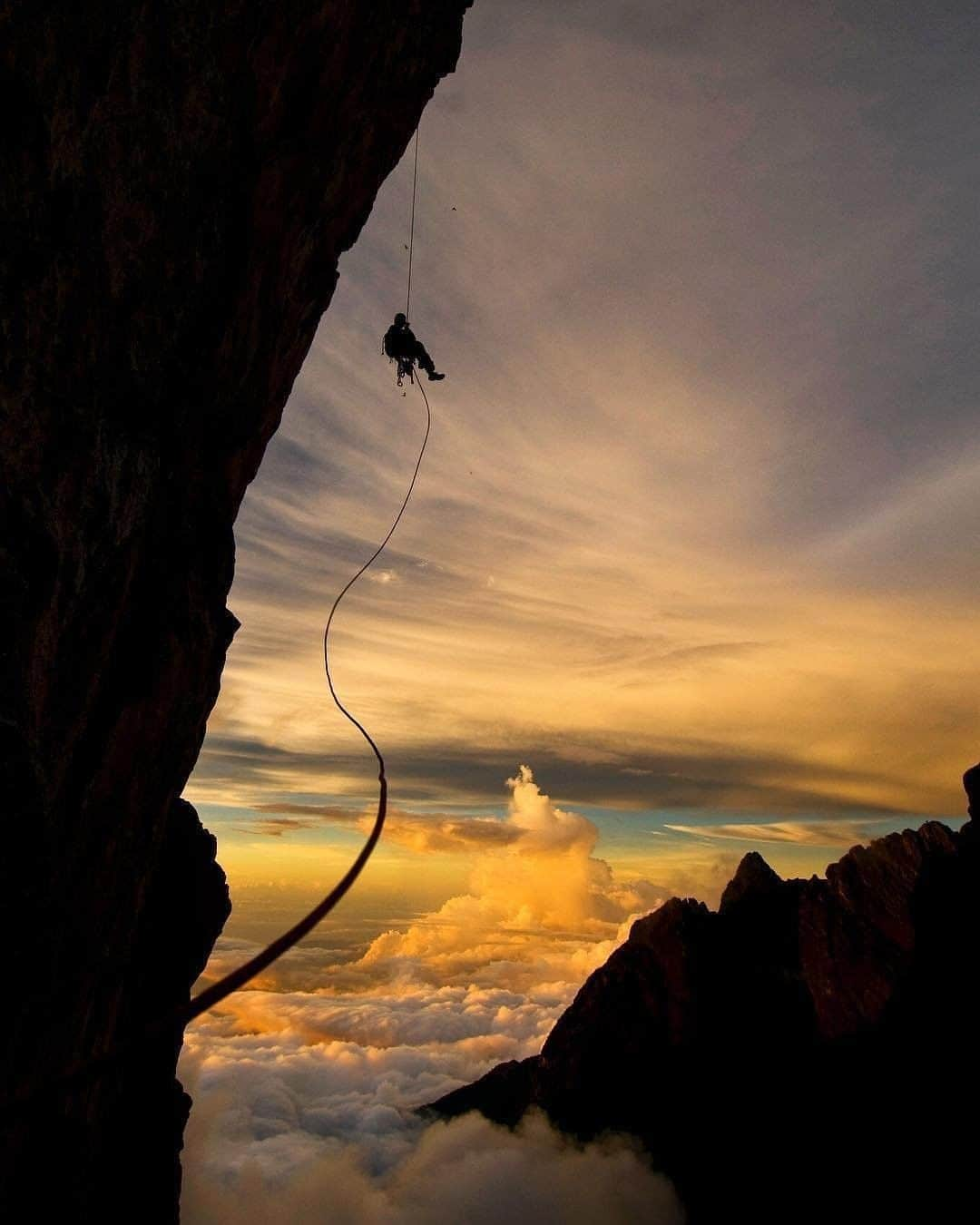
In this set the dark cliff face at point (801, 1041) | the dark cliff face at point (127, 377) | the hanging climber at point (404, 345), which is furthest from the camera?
the dark cliff face at point (801, 1041)

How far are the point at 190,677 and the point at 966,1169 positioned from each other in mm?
69288

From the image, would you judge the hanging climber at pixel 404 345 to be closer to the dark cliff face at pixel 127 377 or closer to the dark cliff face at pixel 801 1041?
the dark cliff face at pixel 127 377

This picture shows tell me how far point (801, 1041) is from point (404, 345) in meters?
82.6

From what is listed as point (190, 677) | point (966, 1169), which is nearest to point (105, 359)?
point (190, 677)

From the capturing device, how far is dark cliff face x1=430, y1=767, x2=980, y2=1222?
162 ft

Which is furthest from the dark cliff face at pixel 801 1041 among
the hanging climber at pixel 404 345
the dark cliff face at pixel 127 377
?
the dark cliff face at pixel 127 377

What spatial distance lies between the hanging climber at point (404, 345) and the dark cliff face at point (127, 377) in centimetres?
205

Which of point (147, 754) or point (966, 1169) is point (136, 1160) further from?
point (966, 1169)

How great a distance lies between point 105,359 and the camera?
8297 millimetres

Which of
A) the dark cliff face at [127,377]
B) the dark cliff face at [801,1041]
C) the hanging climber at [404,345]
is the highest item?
the hanging climber at [404,345]

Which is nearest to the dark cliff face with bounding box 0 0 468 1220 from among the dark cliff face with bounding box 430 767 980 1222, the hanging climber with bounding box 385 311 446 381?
the hanging climber with bounding box 385 311 446 381

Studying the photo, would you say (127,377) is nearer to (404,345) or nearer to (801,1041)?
(404,345)

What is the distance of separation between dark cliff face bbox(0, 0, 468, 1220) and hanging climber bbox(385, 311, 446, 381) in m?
2.05

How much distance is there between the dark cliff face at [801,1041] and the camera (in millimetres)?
49281
